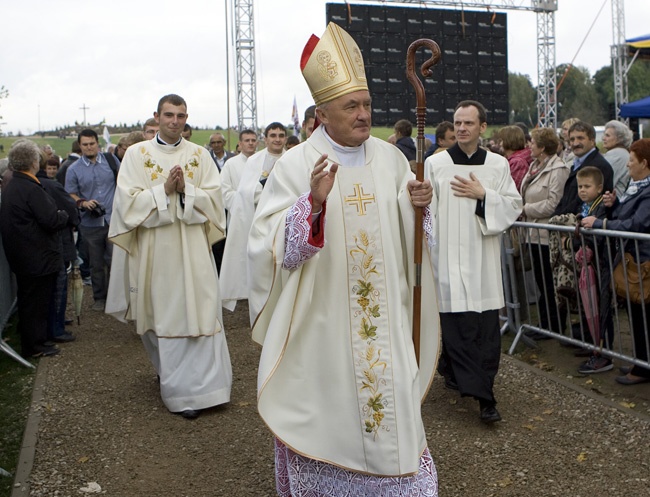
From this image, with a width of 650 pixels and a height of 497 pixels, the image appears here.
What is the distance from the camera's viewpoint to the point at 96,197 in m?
10.2

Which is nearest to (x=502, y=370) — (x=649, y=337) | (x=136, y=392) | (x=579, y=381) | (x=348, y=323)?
(x=579, y=381)

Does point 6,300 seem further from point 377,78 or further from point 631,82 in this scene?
point 631,82

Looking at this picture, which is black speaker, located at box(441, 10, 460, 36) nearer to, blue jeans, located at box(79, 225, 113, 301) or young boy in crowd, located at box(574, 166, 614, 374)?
blue jeans, located at box(79, 225, 113, 301)

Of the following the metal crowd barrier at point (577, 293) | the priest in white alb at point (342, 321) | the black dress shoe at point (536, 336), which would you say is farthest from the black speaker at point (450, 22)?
the priest in white alb at point (342, 321)

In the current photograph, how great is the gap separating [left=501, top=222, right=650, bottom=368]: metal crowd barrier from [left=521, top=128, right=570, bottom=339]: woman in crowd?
41 mm

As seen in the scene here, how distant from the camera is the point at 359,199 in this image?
11.8 feet

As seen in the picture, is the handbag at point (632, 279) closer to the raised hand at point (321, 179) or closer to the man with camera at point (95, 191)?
the raised hand at point (321, 179)

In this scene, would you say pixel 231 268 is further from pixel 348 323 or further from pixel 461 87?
pixel 461 87

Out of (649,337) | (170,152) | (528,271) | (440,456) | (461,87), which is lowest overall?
(440,456)

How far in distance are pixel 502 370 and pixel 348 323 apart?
376 cm

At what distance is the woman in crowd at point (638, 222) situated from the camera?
5.95m

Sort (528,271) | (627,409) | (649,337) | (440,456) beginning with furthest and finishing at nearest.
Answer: (528,271) → (649,337) → (627,409) → (440,456)

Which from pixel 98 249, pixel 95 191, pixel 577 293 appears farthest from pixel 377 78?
pixel 577 293

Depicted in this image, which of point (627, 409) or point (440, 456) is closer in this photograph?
point (440, 456)
